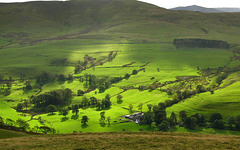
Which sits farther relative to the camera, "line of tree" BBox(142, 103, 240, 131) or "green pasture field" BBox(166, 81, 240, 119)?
"green pasture field" BBox(166, 81, 240, 119)

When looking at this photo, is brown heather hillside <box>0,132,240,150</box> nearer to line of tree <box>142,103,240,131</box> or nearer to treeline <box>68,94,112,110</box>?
line of tree <box>142,103,240,131</box>

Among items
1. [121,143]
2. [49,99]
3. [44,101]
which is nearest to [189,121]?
[121,143]

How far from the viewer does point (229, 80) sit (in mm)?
174000

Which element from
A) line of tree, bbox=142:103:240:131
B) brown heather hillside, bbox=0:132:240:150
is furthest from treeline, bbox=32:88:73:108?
brown heather hillside, bbox=0:132:240:150

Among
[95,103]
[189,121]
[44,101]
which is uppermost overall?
[44,101]

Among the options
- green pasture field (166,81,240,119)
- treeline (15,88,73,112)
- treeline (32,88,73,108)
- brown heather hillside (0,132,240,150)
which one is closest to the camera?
brown heather hillside (0,132,240,150)

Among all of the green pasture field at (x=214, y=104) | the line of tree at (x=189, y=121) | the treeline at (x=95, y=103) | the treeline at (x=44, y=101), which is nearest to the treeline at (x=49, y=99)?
the treeline at (x=44, y=101)

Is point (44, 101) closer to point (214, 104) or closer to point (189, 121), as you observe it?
point (189, 121)

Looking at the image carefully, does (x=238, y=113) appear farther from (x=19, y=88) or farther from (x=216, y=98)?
(x=19, y=88)

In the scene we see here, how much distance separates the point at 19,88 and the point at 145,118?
4827 inches

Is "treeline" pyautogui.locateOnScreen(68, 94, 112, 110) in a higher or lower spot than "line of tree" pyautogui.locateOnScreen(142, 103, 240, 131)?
higher

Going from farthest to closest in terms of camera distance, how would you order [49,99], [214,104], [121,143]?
1. [49,99]
2. [214,104]
3. [121,143]

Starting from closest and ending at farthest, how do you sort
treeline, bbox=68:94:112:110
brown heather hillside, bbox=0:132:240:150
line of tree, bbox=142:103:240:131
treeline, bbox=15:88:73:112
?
brown heather hillside, bbox=0:132:240:150 → line of tree, bbox=142:103:240:131 → treeline, bbox=68:94:112:110 → treeline, bbox=15:88:73:112

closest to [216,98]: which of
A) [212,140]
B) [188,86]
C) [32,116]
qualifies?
[188,86]
